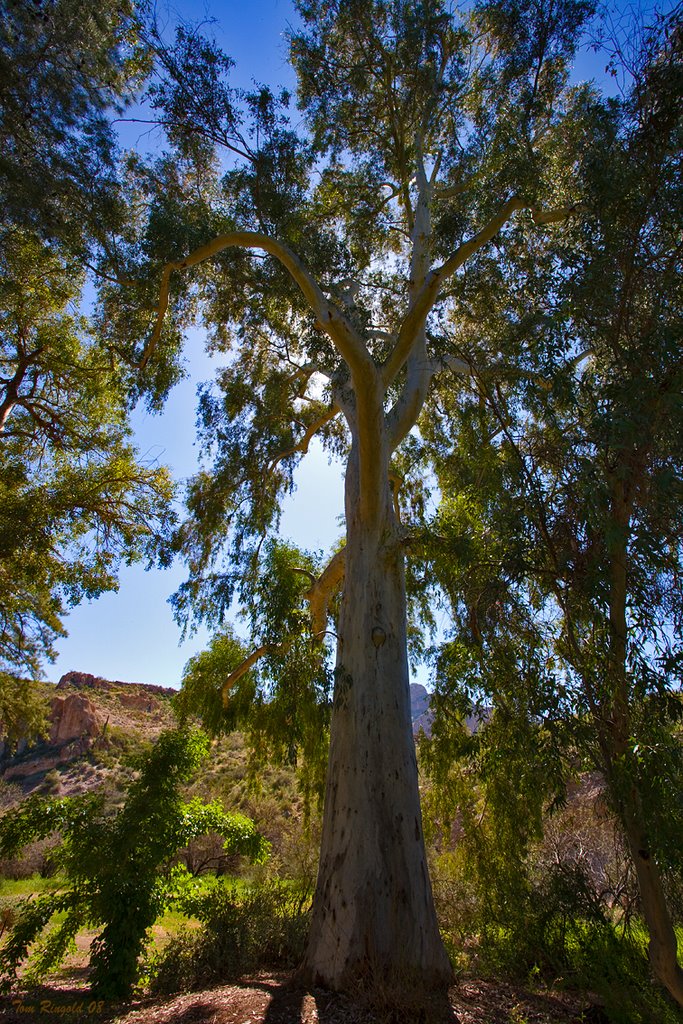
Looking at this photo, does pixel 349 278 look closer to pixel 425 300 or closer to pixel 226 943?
pixel 425 300

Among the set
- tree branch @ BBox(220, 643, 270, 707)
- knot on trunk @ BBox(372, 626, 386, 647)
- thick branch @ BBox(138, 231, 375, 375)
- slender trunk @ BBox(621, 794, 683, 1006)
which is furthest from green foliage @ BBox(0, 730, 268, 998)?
thick branch @ BBox(138, 231, 375, 375)

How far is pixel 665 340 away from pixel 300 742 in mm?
6730

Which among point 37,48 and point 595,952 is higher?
point 37,48

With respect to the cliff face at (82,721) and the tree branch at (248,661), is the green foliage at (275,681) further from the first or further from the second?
the cliff face at (82,721)

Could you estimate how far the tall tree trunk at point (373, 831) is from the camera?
3.66 metres

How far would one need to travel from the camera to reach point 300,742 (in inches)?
312

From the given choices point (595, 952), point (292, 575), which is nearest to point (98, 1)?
point (292, 575)

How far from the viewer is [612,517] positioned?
132 inches

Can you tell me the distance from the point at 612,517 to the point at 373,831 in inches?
105

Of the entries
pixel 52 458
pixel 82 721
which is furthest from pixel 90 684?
pixel 52 458

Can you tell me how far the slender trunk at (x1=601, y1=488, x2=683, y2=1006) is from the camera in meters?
3.41

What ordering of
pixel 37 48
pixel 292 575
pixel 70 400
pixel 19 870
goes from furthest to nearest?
pixel 19 870 → pixel 70 400 → pixel 292 575 → pixel 37 48

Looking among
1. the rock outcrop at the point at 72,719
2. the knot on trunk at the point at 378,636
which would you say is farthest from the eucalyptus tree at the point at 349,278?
the rock outcrop at the point at 72,719

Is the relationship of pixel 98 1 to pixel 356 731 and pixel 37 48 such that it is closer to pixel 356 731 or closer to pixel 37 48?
pixel 37 48
